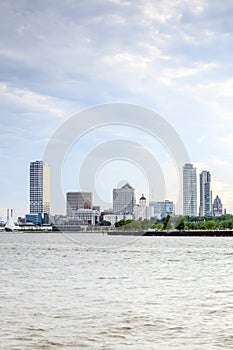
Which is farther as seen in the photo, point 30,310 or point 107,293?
point 107,293

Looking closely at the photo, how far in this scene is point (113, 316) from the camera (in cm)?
2369

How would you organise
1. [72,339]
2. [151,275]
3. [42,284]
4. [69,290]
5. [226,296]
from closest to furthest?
[72,339], [226,296], [69,290], [42,284], [151,275]

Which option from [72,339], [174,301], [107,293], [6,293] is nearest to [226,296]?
[174,301]

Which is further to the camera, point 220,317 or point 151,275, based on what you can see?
point 151,275

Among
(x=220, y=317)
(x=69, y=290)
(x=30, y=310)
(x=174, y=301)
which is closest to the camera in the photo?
(x=220, y=317)

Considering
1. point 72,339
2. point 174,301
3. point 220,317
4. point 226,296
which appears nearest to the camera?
point 72,339

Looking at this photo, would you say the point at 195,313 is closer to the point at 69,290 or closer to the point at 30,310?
Answer: the point at 30,310

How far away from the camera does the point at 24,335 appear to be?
20344mm

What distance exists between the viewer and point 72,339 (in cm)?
1948

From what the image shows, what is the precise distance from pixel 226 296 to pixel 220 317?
22.1 feet

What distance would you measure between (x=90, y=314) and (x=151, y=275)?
18.9 meters

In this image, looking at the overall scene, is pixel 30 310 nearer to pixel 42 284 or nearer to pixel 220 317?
pixel 220 317

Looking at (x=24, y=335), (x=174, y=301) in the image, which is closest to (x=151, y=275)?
(x=174, y=301)

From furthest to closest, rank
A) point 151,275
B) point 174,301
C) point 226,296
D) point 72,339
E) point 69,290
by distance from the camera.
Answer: point 151,275
point 69,290
point 226,296
point 174,301
point 72,339
